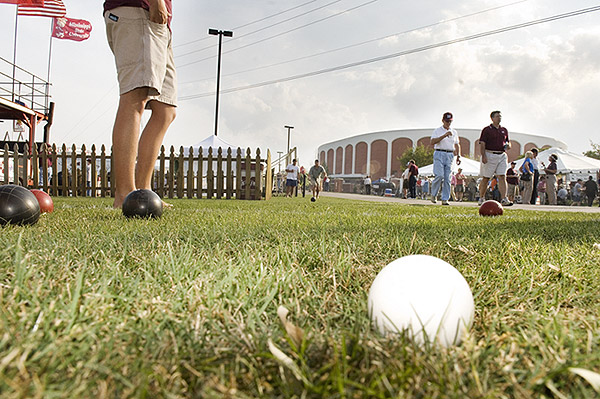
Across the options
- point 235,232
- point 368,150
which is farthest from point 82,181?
point 368,150

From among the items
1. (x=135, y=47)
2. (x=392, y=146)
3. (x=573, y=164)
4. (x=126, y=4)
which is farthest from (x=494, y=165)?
(x=392, y=146)

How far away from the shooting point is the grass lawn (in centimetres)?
91

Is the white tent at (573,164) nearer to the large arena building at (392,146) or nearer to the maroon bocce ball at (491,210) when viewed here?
the maroon bocce ball at (491,210)

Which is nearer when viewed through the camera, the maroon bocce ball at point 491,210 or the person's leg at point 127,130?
the person's leg at point 127,130

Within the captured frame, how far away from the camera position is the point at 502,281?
186cm

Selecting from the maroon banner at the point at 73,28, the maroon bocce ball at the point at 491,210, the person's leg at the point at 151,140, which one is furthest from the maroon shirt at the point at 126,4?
the maroon banner at the point at 73,28

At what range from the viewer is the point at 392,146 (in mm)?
92562

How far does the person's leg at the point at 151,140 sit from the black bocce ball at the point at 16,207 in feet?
5.73

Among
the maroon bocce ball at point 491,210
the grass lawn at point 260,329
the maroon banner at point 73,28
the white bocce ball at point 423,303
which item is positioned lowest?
the grass lawn at point 260,329

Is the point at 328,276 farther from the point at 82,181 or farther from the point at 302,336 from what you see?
the point at 82,181

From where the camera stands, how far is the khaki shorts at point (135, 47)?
4555 millimetres

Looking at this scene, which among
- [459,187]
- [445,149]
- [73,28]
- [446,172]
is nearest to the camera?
[445,149]

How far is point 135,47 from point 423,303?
4.41 m

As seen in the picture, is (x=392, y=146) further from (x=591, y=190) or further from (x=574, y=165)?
(x=591, y=190)
